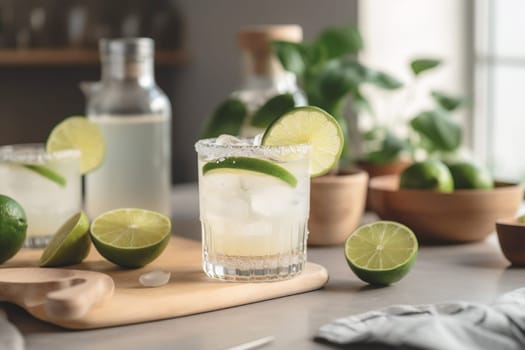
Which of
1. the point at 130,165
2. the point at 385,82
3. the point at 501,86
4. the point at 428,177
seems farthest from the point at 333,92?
the point at 501,86

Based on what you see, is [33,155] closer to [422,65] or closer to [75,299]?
[75,299]

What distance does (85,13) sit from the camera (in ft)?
13.5

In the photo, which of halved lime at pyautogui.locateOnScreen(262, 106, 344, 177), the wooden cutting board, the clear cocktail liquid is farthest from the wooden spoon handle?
the clear cocktail liquid

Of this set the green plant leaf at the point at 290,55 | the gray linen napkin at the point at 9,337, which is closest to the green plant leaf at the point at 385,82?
the green plant leaf at the point at 290,55

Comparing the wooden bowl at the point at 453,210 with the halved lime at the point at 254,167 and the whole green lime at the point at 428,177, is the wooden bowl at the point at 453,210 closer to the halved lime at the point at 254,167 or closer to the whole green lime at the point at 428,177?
the whole green lime at the point at 428,177

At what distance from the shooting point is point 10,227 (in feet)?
4.59

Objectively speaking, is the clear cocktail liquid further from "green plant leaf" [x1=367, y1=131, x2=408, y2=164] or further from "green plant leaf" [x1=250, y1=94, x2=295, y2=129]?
"green plant leaf" [x1=367, y1=131, x2=408, y2=164]

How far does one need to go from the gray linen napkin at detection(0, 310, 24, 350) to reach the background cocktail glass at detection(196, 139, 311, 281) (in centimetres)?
33

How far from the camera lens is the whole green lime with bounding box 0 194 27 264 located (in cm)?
139

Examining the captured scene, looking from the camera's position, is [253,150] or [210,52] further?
[210,52]

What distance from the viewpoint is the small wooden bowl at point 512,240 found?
1434mm

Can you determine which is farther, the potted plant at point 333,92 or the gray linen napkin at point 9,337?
the potted plant at point 333,92

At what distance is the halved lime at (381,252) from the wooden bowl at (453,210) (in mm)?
304

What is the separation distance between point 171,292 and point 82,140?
0.57 metres
